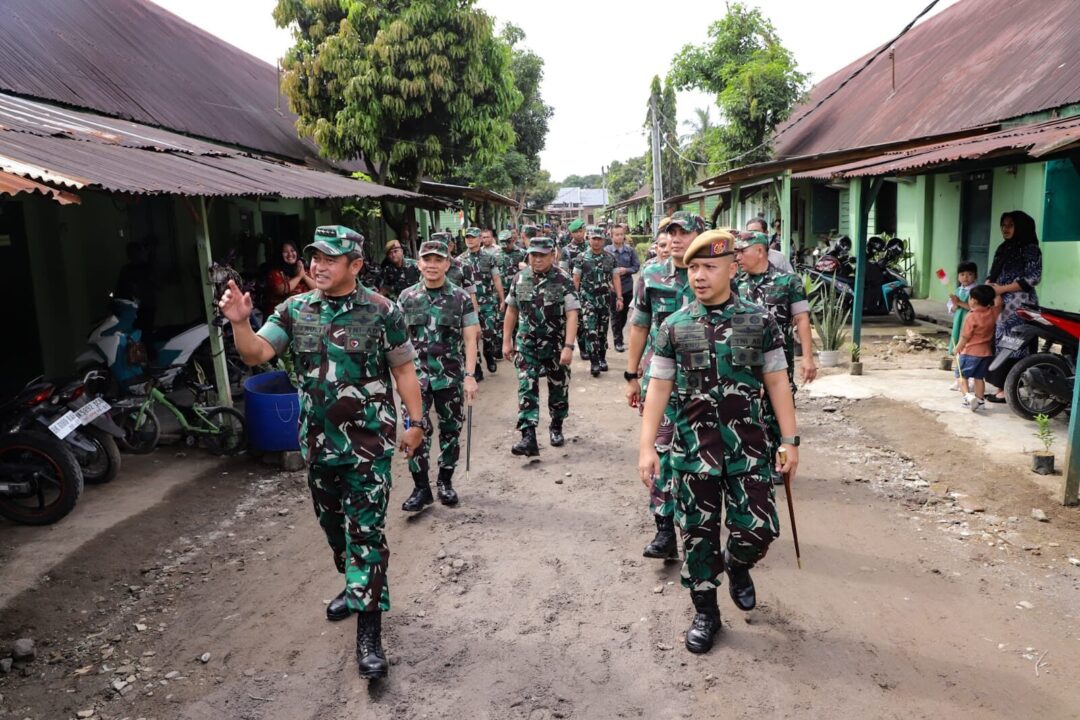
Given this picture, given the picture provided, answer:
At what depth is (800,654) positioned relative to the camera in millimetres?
3680

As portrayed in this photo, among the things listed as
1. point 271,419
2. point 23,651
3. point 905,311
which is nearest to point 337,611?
point 23,651

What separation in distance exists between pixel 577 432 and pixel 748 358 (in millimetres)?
4321

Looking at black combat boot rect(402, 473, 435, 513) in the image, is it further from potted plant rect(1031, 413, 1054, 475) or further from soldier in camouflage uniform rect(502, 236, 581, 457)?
potted plant rect(1031, 413, 1054, 475)

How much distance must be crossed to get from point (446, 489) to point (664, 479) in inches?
75.5

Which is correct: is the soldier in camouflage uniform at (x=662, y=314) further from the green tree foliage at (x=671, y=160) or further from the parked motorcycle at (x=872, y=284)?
the green tree foliage at (x=671, y=160)

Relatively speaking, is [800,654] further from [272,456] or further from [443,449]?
[272,456]

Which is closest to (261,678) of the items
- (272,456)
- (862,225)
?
(272,456)

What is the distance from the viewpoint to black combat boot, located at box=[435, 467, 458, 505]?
584 centimetres

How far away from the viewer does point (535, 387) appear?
6848mm

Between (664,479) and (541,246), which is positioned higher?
(541,246)

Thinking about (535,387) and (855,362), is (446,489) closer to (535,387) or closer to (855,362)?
(535,387)

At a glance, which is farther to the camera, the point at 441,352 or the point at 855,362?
the point at 855,362

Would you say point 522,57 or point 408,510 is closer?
point 408,510

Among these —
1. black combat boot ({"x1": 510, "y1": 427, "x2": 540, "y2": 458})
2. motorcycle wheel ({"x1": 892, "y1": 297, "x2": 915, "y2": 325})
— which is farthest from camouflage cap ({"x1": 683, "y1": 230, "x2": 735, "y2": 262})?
motorcycle wheel ({"x1": 892, "y1": 297, "x2": 915, "y2": 325})
